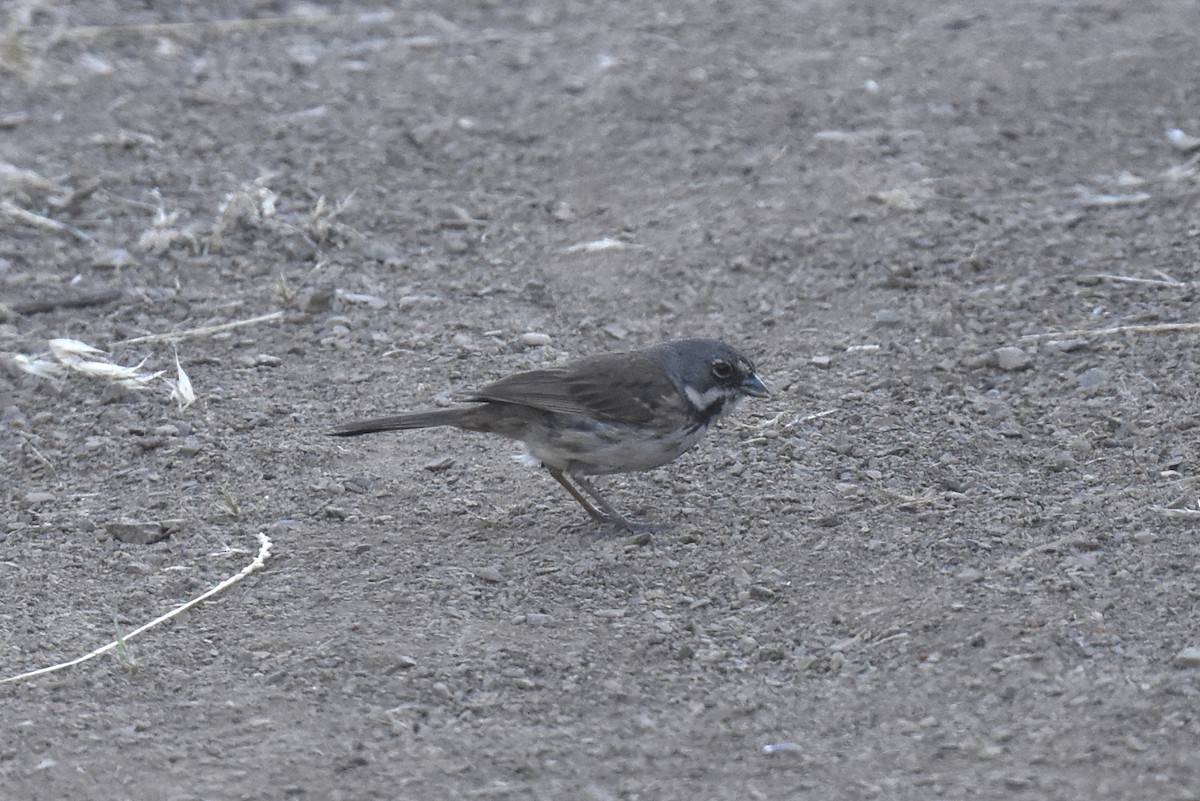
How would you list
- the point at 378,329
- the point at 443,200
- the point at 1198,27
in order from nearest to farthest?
1. the point at 378,329
2. the point at 443,200
3. the point at 1198,27

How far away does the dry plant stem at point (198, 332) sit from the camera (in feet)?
25.4

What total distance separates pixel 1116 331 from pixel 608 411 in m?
2.55

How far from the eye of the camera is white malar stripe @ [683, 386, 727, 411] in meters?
6.18

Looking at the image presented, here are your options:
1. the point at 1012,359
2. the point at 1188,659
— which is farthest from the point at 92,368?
the point at 1188,659

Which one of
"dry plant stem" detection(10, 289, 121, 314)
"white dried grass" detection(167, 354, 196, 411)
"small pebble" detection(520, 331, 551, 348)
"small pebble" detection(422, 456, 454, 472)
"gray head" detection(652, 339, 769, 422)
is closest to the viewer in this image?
"gray head" detection(652, 339, 769, 422)

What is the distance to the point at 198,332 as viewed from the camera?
7.82m

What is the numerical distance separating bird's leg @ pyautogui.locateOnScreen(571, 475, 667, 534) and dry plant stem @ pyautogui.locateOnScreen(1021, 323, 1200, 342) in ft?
7.30

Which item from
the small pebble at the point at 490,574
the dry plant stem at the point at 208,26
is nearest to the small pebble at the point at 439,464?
the small pebble at the point at 490,574

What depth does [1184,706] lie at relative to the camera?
181 inches

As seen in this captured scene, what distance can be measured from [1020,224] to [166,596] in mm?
4899

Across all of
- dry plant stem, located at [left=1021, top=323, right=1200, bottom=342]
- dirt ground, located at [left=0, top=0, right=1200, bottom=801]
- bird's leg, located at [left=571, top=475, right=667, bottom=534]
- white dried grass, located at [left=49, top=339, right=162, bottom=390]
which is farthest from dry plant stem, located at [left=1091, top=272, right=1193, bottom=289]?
white dried grass, located at [left=49, top=339, right=162, bottom=390]

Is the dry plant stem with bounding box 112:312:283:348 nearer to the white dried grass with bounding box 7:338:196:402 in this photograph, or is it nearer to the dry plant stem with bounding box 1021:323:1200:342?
the white dried grass with bounding box 7:338:196:402

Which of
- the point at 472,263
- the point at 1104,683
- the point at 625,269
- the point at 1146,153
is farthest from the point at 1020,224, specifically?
the point at 1104,683

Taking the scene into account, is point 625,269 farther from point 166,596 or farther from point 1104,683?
point 1104,683
